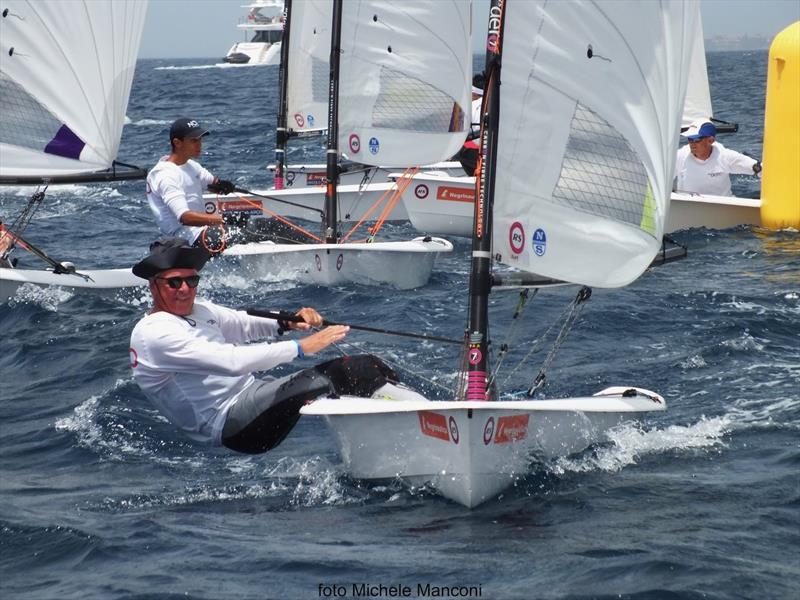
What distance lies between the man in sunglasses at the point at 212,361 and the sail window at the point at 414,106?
220 inches

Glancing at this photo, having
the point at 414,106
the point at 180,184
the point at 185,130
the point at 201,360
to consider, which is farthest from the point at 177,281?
the point at 414,106

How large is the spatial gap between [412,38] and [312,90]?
13.7ft

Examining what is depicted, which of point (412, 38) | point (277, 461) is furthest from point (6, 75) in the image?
point (277, 461)

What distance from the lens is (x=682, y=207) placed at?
14180 millimetres

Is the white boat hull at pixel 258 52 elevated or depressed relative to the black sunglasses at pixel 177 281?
elevated

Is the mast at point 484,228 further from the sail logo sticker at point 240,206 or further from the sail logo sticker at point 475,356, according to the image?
the sail logo sticker at point 240,206

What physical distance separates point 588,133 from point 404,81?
19.0ft

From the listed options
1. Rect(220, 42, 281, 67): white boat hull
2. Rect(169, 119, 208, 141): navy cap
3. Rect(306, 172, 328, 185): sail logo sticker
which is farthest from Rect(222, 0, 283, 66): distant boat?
Rect(169, 119, 208, 141): navy cap

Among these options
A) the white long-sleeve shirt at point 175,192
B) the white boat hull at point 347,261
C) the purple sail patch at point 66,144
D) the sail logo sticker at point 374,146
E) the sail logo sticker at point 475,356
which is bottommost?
the sail logo sticker at point 475,356

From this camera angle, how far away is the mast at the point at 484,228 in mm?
6727

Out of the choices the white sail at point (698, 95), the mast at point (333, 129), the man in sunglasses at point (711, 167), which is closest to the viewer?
the mast at point (333, 129)

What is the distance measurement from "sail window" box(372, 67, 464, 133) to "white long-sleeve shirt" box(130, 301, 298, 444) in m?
5.57

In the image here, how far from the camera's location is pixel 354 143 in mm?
12789

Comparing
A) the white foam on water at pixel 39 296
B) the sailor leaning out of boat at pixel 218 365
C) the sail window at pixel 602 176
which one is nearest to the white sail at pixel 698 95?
the white foam on water at pixel 39 296
